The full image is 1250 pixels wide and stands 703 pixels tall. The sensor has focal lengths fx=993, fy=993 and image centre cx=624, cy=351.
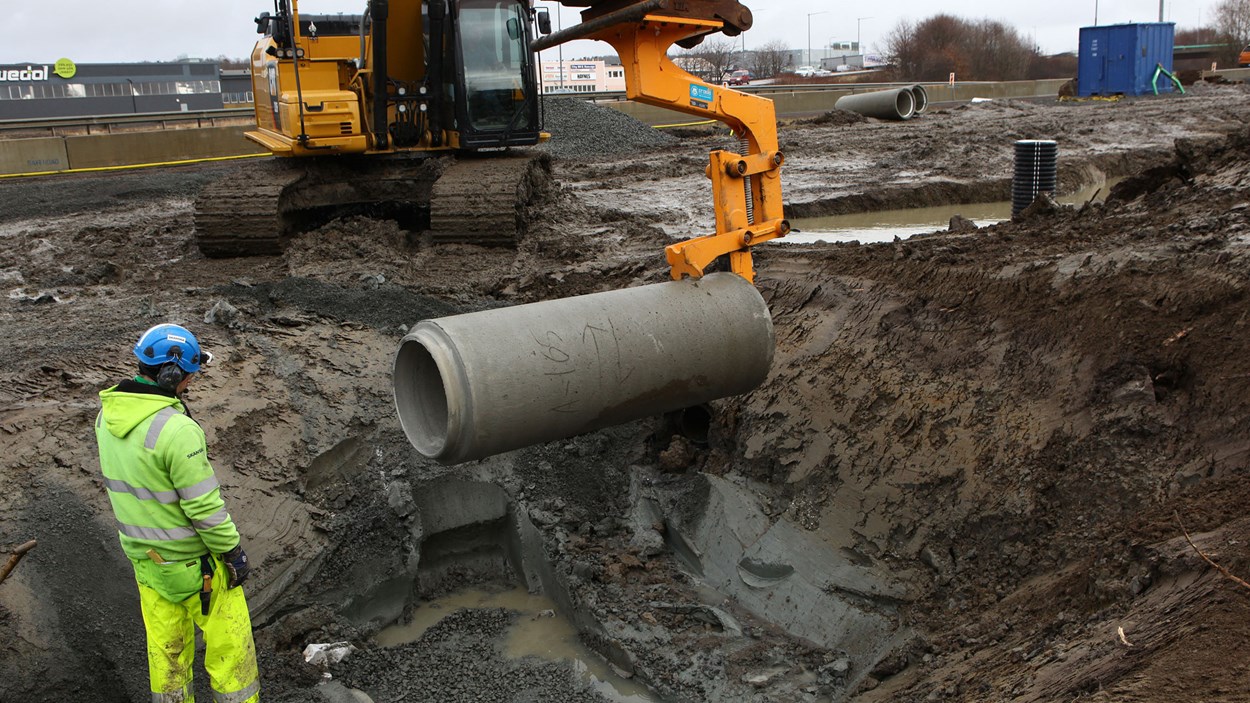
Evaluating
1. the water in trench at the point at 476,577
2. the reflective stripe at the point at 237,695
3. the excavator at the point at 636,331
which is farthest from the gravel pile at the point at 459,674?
the excavator at the point at 636,331

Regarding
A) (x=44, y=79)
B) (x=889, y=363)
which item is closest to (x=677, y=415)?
(x=889, y=363)

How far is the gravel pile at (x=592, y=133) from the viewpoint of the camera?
19.2m

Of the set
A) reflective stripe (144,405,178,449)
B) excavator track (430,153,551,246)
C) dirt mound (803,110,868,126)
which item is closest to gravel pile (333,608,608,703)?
reflective stripe (144,405,178,449)

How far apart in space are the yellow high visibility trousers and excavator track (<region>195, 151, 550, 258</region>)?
19.9ft

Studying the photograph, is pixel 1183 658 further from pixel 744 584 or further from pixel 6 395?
pixel 6 395

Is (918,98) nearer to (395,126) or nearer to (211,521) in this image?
(395,126)

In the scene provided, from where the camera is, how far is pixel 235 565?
14.4ft

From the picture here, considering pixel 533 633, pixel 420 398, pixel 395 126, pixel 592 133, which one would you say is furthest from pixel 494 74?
pixel 592 133

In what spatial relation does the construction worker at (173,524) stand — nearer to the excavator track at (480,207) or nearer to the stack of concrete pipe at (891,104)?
the excavator track at (480,207)

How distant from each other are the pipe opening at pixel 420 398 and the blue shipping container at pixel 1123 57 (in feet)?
93.3

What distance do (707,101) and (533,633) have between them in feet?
10.3

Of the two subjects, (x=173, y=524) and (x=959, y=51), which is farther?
(x=959, y=51)

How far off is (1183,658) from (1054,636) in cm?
87

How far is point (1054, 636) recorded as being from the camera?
3900 millimetres
